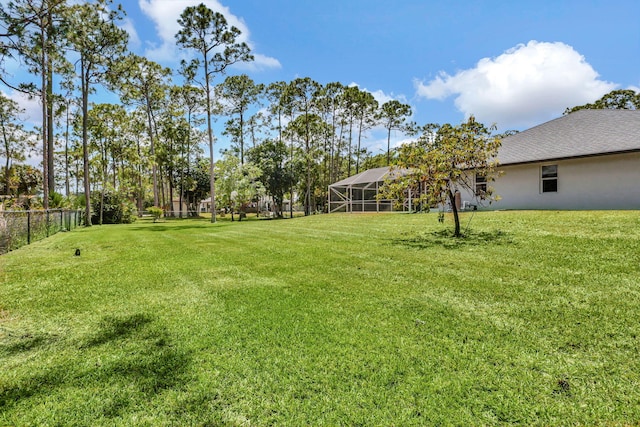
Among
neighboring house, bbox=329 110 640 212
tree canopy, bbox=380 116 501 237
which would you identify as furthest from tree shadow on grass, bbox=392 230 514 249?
neighboring house, bbox=329 110 640 212

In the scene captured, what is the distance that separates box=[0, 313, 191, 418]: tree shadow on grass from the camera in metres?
2.30

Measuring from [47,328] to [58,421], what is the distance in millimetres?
1977

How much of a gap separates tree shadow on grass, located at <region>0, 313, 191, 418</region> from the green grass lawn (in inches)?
0.6

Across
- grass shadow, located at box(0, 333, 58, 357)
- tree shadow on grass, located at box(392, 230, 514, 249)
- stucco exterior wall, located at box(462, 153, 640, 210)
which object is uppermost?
stucco exterior wall, located at box(462, 153, 640, 210)

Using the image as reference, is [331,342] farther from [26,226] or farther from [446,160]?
[26,226]

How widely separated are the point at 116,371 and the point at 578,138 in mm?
17848

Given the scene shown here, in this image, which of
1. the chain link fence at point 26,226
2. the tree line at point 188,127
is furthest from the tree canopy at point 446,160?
the chain link fence at point 26,226

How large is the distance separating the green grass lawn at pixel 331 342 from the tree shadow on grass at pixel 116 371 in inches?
0.6

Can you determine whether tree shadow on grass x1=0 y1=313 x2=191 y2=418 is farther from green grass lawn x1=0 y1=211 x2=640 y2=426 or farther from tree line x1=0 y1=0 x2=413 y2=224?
tree line x1=0 y1=0 x2=413 y2=224

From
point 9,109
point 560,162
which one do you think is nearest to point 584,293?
point 560,162

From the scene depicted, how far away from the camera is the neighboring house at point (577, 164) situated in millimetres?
11984

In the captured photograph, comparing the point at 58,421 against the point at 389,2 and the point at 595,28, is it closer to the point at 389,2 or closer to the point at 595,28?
the point at 389,2

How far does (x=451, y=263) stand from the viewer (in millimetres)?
6031

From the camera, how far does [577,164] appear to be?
42.8 feet
